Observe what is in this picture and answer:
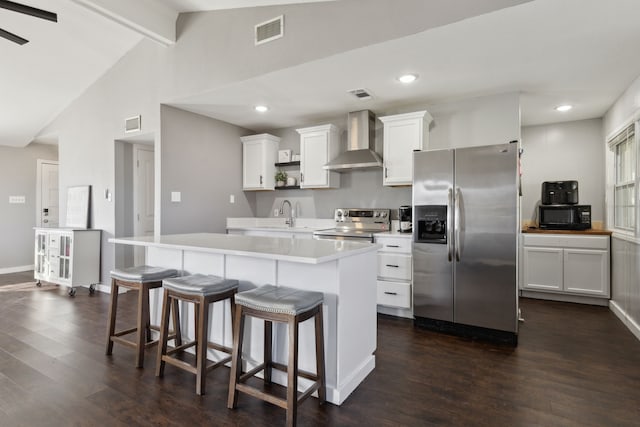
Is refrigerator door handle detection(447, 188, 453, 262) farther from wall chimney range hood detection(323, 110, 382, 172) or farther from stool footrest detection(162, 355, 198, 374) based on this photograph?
stool footrest detection(162, 355, 198, 374)

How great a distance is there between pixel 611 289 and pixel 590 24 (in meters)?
3.06

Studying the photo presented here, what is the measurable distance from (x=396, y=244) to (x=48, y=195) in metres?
6.60

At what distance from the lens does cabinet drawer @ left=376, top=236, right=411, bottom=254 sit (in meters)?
3.46

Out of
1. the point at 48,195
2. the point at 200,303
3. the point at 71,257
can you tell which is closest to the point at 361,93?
the point at 200,303

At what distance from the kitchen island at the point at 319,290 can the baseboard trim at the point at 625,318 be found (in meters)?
2.49

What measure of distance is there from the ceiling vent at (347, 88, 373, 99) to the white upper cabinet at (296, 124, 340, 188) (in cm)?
77

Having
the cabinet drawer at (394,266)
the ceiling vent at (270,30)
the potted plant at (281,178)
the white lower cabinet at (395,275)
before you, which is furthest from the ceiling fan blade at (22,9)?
the cabinet drawer at (394,266)

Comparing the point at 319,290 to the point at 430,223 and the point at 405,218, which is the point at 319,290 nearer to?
the point at 430,223

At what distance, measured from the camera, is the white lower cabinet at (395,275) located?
3459 millimetres

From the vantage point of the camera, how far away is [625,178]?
356 centimetres

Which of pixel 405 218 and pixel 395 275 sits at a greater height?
pixel 405 218

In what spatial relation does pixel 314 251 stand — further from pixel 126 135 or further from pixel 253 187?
pixel 126 135

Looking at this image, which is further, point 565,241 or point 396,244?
point 565,241

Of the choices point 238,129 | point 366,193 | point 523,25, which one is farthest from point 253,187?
point 523,25
